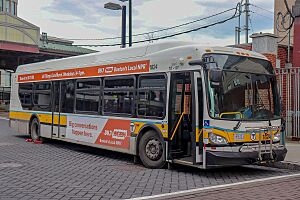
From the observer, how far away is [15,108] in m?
17.8

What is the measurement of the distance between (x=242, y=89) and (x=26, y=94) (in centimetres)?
1036

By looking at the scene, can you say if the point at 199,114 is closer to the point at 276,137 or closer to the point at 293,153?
the point at 276,137

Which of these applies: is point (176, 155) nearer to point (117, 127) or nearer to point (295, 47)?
point (117, 127)

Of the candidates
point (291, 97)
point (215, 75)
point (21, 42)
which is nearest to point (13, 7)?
point (21, 42)

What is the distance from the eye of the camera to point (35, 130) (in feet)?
53.3

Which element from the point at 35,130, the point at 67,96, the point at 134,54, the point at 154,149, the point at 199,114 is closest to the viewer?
the point at 199,114

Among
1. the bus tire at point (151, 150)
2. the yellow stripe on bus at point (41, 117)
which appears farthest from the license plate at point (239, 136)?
the yellow stripe on bus at point (41, 117)

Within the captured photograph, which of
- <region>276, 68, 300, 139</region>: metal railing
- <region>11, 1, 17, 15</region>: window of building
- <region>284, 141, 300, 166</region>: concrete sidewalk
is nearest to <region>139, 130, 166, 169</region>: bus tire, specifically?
<region>284, 141, 300, 166</region>: concrete sidewalk

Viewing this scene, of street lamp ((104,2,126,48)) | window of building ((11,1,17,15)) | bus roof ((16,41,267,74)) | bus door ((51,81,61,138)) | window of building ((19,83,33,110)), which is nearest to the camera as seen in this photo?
bus roof ((16,41,267,74))

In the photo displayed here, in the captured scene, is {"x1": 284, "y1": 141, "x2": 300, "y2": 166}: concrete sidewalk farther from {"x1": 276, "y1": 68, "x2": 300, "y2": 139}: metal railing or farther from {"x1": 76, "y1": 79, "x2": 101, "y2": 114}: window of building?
{"x1": 76, "y1": 79, "x2": 101, "y2": 114}: window of building

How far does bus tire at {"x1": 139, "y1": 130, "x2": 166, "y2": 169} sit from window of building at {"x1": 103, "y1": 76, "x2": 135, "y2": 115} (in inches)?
36.7

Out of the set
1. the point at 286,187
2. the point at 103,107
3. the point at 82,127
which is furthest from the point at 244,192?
the point at 82,127

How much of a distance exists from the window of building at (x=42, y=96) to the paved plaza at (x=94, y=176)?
8.49ft

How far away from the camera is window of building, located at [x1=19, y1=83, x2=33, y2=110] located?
1666cm
